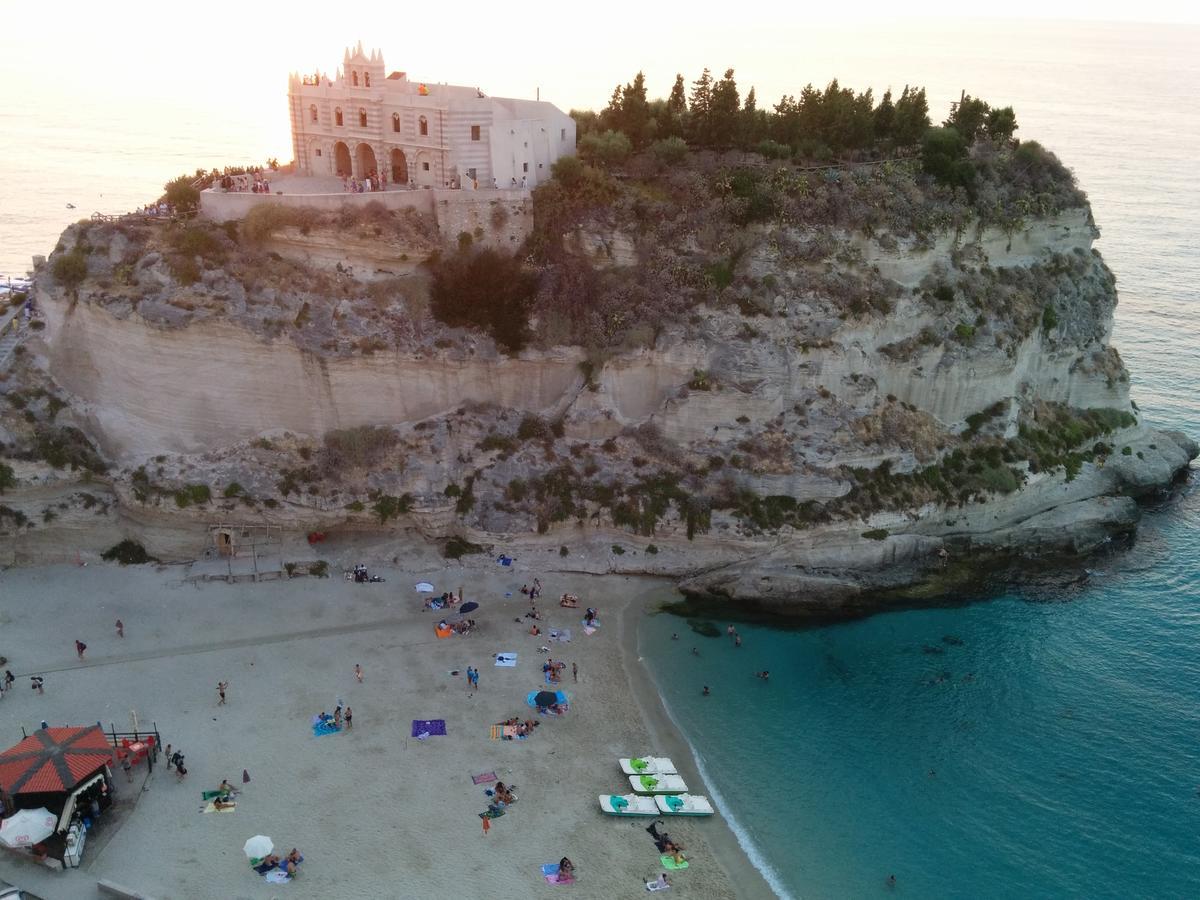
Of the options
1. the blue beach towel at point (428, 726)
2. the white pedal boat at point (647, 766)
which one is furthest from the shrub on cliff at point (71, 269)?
the white pedal boat at point (647, 766)

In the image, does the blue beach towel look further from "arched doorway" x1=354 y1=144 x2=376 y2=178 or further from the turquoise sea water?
"arched doorway" x1=354 y1=144 x2=376 y2=178

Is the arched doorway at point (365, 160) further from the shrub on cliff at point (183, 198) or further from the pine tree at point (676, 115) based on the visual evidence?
the pine tree at point (676, 115)

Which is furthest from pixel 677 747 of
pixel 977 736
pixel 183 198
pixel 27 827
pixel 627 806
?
pixel 183 198

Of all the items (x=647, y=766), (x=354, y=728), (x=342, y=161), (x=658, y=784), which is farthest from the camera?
(x=342, y=161)

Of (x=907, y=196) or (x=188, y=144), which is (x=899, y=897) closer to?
(x=907, y=196)

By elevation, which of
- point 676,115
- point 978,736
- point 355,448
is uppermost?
point 676,115

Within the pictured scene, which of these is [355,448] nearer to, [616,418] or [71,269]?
[616,418]
